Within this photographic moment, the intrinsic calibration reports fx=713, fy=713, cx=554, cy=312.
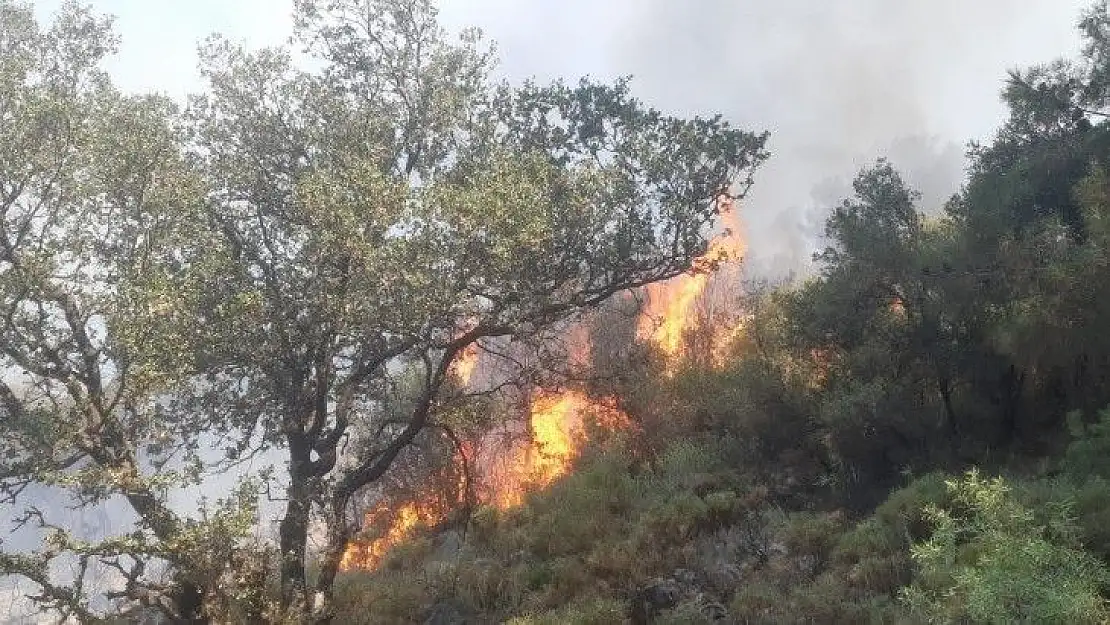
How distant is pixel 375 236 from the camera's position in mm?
→ 13594

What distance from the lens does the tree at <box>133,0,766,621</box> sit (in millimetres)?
13094

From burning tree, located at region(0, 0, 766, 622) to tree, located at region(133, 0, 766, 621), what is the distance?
0.06m

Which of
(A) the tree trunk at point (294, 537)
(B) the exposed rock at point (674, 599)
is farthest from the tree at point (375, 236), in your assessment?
(B) the exposed rock at point (674, 599)

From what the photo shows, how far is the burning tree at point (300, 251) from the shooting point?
1230 cm

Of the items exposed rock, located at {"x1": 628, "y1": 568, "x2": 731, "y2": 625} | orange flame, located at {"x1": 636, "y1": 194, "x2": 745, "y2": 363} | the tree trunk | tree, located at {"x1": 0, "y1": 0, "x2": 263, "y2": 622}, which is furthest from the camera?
orange flame, located at {"x1": 636, "y1": 194, "x2": 745, "y2": 363}

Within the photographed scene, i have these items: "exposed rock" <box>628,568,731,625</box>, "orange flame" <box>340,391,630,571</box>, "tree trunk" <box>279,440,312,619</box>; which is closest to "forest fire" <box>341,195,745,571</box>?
"orange flame" <box>340,391,630,571</box>

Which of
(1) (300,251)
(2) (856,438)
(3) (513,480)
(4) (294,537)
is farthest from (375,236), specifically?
(3) (513,480)

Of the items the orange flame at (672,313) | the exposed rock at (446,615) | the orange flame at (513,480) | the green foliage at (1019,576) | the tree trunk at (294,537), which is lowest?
the green foliage at (1019,576)

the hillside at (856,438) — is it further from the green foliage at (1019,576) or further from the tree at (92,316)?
the tree at (92,316)

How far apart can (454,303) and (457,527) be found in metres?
12.4

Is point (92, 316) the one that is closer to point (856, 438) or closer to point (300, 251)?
point (300, 251)

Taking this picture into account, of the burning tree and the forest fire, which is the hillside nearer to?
the forest fire

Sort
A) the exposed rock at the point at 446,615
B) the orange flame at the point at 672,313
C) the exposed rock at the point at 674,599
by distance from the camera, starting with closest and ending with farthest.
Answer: the exposed rock at the point at 674,599
the exposed rock at the point at 446,615
the orange flame at the point at 672,313

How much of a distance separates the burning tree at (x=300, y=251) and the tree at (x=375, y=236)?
0.18 feet
